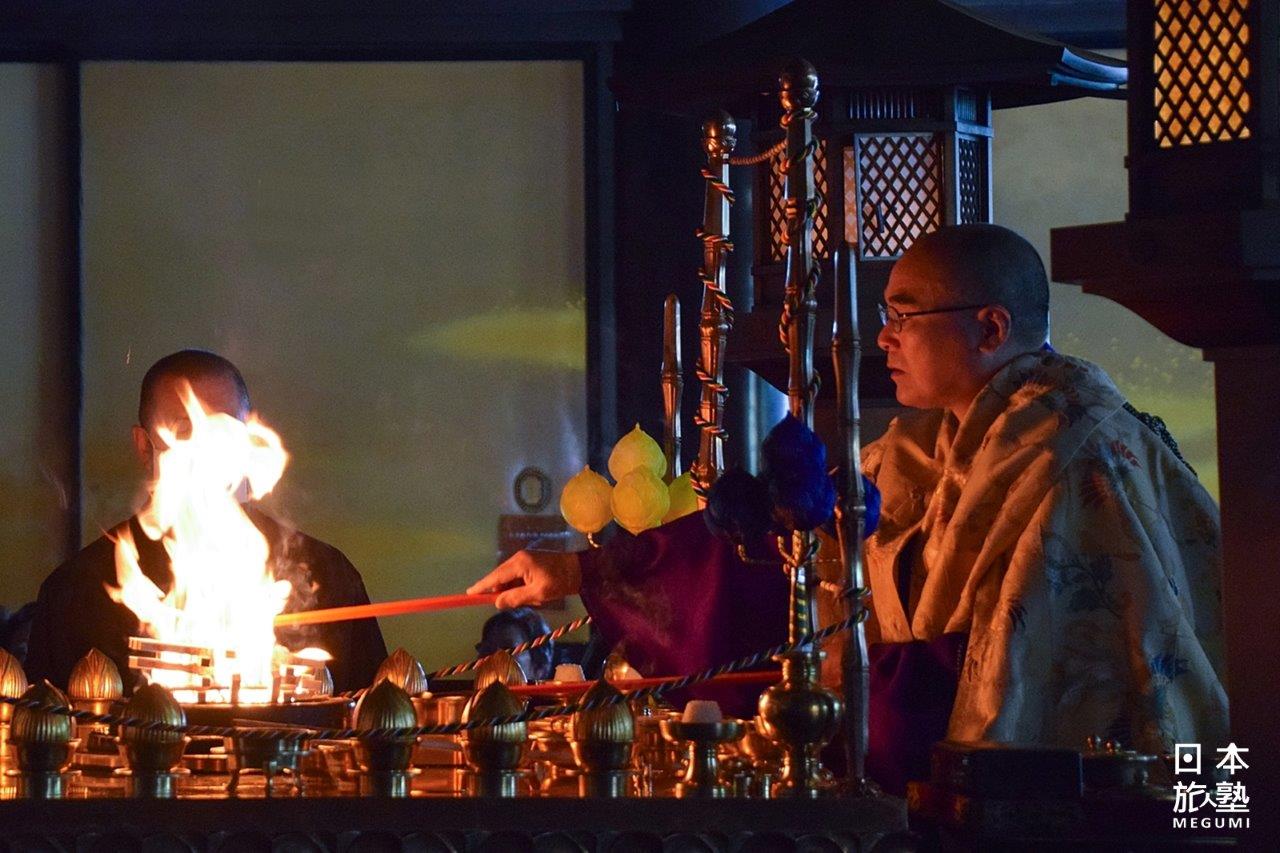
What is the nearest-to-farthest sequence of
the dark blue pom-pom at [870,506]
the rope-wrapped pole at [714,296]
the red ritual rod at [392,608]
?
the dark blue pom-pom at [870,506] < the red ritual rod at [392,608] < the rope-wrapped pole at [714,296]

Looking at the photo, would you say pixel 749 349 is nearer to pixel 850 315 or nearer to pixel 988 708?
pixel 988 708

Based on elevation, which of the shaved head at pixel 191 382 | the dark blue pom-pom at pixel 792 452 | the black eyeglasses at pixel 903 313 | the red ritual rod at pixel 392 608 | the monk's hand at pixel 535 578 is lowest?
the red ritual rod at pixel 392 608

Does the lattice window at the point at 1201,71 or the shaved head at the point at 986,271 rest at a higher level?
the lattice window at the point at 1201,71

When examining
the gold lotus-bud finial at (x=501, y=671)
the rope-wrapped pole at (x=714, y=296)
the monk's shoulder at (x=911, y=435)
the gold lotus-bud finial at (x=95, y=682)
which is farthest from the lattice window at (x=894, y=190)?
the gold lotus-bud finial at (x=95, y=682)

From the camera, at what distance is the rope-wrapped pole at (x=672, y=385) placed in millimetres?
3752

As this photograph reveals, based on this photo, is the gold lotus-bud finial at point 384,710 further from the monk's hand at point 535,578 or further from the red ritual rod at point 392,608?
the monk's hand at point 535,578

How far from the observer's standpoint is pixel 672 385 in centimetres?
375

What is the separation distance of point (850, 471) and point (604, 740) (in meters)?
0.52

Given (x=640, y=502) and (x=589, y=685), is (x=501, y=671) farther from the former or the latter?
(x=640, y=502)

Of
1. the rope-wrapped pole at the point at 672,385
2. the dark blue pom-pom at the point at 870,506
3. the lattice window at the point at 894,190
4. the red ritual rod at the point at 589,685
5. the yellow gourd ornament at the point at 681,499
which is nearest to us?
the dark blue pom-pom at the point at 870,506

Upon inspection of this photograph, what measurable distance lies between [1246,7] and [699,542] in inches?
48.9

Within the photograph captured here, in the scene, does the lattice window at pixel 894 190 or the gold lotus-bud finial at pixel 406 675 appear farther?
the lattice window at pixel 894 190

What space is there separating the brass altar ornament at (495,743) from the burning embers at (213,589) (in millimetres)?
504

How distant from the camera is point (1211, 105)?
2.43 metres
